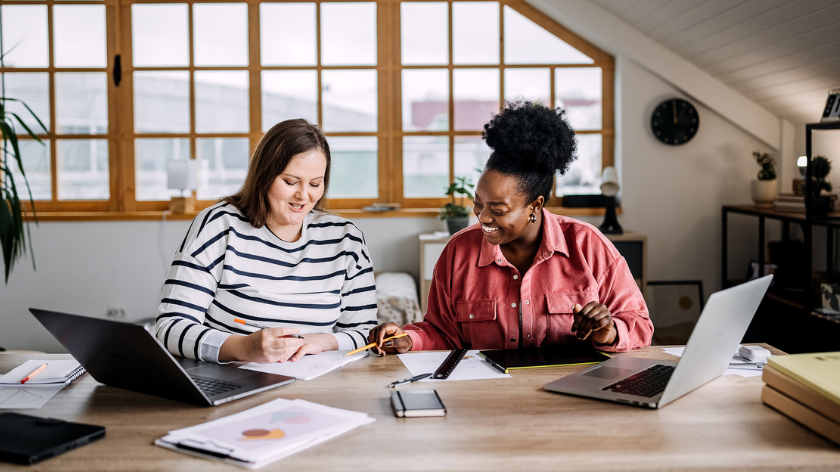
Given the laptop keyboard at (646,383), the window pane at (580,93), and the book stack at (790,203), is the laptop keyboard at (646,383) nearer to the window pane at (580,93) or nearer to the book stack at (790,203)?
the book stack at (790,203)

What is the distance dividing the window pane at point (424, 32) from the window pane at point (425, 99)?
9cm

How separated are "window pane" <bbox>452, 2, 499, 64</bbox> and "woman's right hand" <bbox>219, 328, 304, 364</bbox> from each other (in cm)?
342

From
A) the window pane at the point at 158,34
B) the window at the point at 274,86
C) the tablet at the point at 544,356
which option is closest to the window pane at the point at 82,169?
the window at the point at 274,86

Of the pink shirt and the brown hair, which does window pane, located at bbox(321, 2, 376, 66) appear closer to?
the brown hair

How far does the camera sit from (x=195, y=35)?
14.8 ft

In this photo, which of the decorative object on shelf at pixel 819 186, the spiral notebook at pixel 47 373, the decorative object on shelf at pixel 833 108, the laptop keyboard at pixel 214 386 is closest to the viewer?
the laptop keyboard at pixel 214 386

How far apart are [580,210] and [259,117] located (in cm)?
221

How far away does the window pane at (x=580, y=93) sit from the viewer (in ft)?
15.1

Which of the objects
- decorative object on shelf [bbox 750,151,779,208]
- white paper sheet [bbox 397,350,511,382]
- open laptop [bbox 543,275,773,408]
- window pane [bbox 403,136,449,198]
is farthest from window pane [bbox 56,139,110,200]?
decorative object on shelf [bbox 750,151,779,208]

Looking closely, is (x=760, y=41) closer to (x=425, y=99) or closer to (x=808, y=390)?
(x=425, y=99)

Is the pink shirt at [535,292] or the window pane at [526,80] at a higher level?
the window pane at [526,80]

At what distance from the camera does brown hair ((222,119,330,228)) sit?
1.85m

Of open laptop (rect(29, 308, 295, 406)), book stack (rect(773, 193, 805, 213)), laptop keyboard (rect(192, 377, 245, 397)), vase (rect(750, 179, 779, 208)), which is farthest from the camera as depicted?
vase (rect(750, 179, 779, 208))

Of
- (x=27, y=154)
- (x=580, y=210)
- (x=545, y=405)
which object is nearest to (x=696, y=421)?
(x=545, y=405)
